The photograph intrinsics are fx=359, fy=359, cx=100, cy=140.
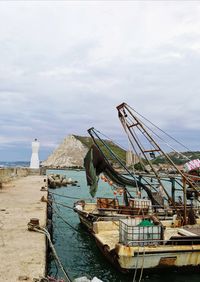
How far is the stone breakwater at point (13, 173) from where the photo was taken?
35.9 metres

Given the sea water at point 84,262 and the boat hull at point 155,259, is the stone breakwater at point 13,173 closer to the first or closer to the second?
the sea water at point 84,262

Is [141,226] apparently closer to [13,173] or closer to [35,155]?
[13,173]

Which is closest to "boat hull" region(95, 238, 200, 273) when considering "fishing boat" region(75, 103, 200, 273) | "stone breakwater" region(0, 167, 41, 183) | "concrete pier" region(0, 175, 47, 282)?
"fishing boat" region(75, 103, 200, 273)

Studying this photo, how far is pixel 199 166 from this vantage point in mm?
22375

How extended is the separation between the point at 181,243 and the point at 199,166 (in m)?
8.75

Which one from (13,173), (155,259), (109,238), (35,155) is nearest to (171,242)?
(155,259)

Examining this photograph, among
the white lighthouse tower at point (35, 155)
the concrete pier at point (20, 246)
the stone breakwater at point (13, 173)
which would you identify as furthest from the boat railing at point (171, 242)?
the white lighthouse tower at point (35, 155)

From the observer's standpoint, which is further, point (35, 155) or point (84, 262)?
point (35, 155)

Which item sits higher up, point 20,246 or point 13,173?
point 13,173

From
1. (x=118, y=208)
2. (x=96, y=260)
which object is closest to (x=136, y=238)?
(x=96, y=260)

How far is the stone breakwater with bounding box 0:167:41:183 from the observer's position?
35.9 m

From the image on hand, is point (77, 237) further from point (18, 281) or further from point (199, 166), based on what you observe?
point (18, 281)

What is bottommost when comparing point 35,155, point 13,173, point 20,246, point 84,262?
point 84,262

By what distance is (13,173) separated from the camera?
46.1m
